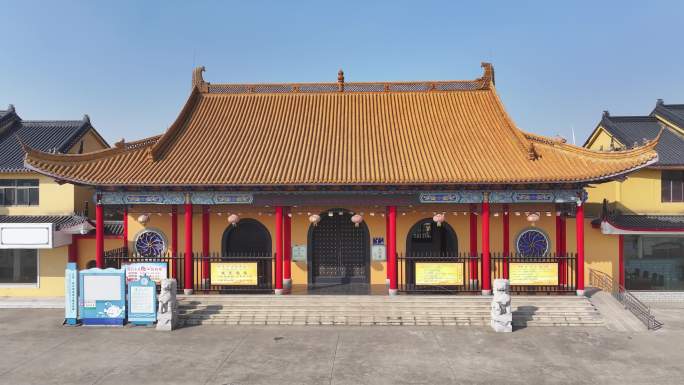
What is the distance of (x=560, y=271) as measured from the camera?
751 inches

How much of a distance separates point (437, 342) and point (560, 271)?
25.1ft

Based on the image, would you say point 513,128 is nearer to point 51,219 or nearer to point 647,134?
point 647,134

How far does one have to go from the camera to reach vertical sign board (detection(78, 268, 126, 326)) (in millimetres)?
16109

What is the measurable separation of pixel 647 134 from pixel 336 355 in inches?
745

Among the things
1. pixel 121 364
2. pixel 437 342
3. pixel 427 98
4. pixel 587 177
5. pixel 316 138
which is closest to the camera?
pixel 121 364

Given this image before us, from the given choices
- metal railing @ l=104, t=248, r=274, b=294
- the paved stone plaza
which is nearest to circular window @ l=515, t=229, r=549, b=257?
the paved stone plaza

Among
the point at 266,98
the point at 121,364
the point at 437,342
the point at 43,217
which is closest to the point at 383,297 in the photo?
the point at 437,342

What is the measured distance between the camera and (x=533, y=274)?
1755 centimetres

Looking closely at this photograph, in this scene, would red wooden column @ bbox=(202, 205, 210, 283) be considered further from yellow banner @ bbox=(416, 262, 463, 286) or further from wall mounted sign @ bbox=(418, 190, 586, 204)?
wall mounted sign @ bbox=(418, 190, 586, 204)

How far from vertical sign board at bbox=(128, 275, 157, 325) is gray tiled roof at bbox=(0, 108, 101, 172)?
9.57m

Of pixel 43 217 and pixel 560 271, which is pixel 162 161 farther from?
pixel 560 271

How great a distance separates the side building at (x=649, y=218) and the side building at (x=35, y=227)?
21.7m

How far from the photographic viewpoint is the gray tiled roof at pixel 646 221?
1911 centimetres

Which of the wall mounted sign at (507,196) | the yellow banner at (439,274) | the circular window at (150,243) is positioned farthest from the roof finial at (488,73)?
the circular window at (150,243)
